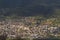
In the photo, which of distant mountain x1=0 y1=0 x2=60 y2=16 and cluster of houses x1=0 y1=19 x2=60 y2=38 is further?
distant mountain x1=0 y1=0 x2=60 y2=16

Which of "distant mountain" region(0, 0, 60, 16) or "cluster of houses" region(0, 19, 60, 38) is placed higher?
"distant mountain" region(0, 0, 60, 16)

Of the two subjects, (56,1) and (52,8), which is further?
(52,8)

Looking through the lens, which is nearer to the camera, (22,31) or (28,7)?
(22,31)

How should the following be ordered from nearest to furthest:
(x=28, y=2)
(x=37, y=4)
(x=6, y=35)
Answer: (x=6, y=35)
(x=28, y=2)
(x=37, y=4)

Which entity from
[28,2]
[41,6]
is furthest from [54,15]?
[28,2]

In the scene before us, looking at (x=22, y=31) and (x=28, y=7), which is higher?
(x=28, y=7)

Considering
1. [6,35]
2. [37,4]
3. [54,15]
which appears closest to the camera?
[6,35]

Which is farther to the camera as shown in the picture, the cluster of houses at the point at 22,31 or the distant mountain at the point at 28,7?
the distant mountain at the point at 28,7

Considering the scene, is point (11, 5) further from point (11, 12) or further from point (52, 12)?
point (52, 12)

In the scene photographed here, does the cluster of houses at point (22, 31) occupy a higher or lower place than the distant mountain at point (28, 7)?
lower

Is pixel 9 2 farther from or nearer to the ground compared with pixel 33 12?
farther from the ground
